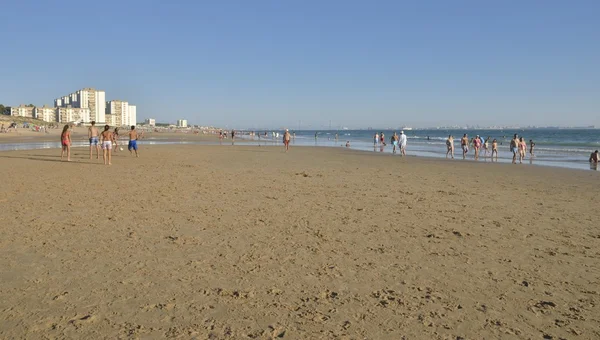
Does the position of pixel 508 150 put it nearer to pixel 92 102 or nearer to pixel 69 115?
Result: pixel 69 115

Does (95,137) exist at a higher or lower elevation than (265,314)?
higher

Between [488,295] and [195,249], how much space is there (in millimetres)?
3448

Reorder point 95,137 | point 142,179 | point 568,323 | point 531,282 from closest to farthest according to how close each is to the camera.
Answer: point 568,323
point 531,282
point 142,179
point 95,137

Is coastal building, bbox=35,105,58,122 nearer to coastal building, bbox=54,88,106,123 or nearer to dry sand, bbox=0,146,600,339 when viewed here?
coastal building, bbox=54,88,106,123

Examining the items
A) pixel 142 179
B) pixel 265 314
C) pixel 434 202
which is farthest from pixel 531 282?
pixel 142 179

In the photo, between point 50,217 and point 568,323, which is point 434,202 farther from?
point 50,217

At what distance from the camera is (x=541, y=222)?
768 centimetres

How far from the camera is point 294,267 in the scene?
5.07 meters

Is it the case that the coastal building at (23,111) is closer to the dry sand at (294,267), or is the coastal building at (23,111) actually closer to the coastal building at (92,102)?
the coastal building at (92,102)

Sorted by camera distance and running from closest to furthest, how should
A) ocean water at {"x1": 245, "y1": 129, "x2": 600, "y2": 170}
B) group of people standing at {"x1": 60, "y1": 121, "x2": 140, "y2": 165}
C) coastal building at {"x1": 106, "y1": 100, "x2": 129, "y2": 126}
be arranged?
group of people standing at {"x1": 60, "y1": 121, "x2": 140, "y2": 165} → ocean water at {"x1": 245, "y1": 129, "x2": 600, "y2": 170} → coastal building at {"x1": 106, "y1": 100, "x2": 129, "y2": 126}

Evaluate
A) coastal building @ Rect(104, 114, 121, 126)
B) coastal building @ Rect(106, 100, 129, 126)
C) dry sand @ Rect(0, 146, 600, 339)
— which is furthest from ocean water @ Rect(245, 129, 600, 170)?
coastal building @ Rect(106, 100, 129, 126)

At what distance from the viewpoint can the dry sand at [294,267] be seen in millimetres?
3648

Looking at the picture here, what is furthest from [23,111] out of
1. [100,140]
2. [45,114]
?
[100,140]

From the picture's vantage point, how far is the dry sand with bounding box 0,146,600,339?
3648mm
